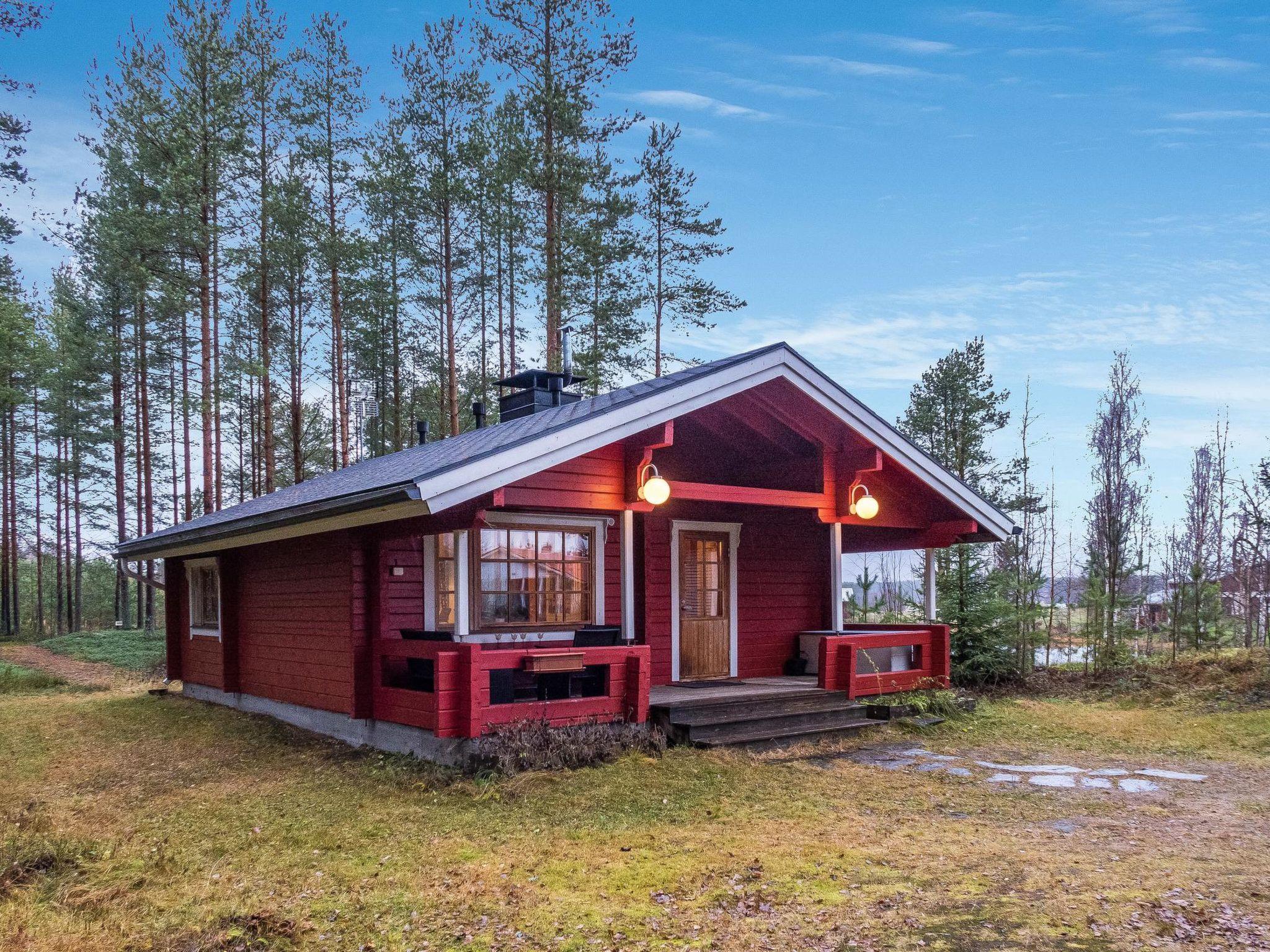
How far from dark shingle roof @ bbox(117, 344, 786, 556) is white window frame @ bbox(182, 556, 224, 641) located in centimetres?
56

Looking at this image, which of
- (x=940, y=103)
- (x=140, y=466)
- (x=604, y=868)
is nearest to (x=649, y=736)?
(x=604, y=868)

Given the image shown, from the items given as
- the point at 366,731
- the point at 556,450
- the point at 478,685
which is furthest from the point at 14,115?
the point at 478,685

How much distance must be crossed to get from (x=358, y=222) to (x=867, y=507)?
14.4 meters

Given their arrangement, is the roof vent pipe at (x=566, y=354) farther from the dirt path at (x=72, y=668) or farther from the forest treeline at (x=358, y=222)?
the dirt path at (x=72, y=668)

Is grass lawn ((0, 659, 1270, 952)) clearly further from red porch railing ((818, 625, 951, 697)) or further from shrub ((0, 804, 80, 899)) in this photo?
red porch railing ((818, 625, 951, 697))

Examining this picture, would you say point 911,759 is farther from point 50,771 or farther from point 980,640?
point 50,771

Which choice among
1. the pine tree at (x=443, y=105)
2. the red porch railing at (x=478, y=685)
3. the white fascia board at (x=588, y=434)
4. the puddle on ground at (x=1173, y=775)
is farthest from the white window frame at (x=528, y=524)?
the pine tree at (x=443, y=105)

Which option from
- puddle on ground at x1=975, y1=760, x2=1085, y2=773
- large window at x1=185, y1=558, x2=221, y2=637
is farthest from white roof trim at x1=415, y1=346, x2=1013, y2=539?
large window at x1=185, y1=558, x2=221, y2=637

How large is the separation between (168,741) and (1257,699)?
12.3 metres

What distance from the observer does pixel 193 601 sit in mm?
12758

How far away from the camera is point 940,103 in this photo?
14391mm

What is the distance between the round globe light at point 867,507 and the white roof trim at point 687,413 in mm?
549

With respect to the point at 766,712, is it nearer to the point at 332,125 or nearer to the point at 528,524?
the point at 528,524

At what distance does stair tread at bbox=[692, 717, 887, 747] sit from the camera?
26.0 feet
